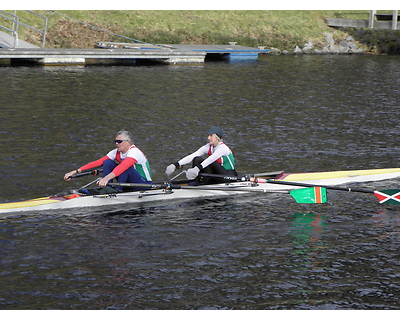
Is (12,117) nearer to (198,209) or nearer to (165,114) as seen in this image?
(165,114)

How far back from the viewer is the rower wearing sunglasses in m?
15.6

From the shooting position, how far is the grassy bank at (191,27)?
4875cm

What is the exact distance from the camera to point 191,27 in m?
54.9

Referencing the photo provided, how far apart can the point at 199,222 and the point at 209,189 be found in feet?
6.21

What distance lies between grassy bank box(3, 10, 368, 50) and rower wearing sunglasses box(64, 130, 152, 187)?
108ft

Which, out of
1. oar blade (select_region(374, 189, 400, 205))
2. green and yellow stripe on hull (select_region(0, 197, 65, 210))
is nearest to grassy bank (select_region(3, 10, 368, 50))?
green and yellow stripe on hull (select_region(0, 197, 65, 210))

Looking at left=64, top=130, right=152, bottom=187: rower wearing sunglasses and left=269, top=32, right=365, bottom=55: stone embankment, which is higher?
left=269, top=32, right=365, bottom=55: stone embankment

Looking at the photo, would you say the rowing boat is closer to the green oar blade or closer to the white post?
the green oar blade

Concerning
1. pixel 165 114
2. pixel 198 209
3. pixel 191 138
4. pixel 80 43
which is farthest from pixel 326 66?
pixel 198 209

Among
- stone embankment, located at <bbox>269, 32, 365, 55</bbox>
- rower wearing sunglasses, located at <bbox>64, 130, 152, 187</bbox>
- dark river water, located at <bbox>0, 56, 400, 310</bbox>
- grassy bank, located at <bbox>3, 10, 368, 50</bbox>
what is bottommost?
dark river water, located at <bbox>0, 56, 400, 310</bbox>

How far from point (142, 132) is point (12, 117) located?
560 cm

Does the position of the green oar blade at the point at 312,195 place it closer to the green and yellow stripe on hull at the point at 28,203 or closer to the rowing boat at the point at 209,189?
the rowing boat at the point at 209,189

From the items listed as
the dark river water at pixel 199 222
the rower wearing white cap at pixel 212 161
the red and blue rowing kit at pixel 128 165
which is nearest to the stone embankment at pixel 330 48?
the dark river water at pixel 199 222

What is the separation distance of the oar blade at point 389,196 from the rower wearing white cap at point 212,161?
371 centimetres
